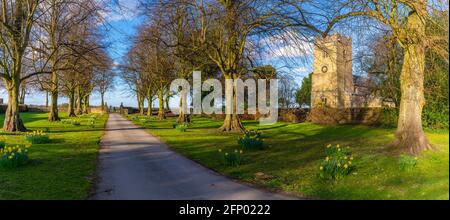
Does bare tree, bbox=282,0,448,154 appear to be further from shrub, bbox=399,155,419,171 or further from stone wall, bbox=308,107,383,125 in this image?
stone wall, bbox=308,107,383,125

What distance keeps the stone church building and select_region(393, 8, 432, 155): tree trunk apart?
2883 mm

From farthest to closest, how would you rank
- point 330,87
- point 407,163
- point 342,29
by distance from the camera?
point 330,87 < point 342,29 < point 407,163

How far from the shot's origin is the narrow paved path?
6910 millimetres

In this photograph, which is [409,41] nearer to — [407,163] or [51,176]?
[407,163]

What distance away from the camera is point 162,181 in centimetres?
815

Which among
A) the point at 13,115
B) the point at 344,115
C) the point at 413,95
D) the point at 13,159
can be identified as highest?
A: the point at 413,95

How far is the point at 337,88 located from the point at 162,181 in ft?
148

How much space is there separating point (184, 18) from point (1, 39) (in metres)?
11.1

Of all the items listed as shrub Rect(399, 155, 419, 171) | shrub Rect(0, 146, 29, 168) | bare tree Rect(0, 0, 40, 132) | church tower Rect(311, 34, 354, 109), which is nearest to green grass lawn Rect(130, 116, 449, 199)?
shrub Rect(399, 155, 419, 171)

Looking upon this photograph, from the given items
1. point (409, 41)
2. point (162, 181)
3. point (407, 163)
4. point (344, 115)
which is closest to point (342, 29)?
point (409, 41)

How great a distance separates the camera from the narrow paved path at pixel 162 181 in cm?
691

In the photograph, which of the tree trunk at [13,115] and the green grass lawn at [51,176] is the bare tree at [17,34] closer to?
the tree trunk at [13,115]
